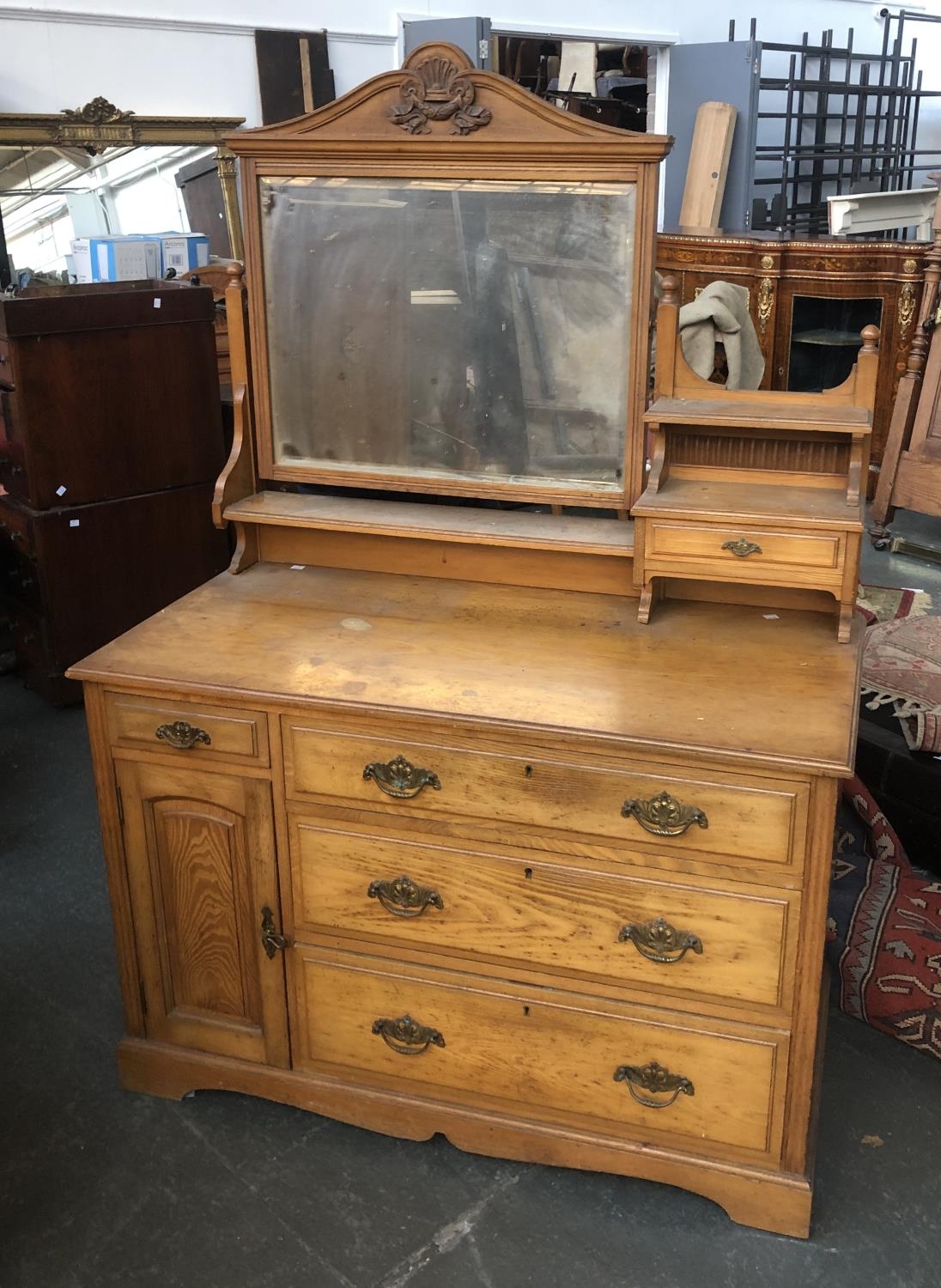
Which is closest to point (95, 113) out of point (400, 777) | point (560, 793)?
point (400, 777)

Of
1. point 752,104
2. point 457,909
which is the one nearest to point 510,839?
point 457,909

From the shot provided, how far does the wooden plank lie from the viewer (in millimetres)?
7680

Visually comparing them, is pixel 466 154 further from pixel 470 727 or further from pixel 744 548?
pixel 470 727

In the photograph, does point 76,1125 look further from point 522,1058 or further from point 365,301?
point 365,301

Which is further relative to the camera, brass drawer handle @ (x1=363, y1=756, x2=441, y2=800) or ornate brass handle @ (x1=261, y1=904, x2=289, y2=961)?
ornate brass handle @ (x1=261, y1=904, x2=289, y2=961)

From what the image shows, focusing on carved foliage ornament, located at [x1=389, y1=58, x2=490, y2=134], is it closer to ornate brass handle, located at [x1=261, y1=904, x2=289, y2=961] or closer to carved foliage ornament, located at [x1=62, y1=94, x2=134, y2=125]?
ornate brass handle, located at [x1=261, y1=904, x2=289, y2=961]

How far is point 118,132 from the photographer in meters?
5.17

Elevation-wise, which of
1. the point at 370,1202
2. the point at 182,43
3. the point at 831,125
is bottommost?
the point at 370,1202

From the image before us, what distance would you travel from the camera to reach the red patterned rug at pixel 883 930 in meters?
2.44

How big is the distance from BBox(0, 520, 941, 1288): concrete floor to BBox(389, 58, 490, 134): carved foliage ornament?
1821mm

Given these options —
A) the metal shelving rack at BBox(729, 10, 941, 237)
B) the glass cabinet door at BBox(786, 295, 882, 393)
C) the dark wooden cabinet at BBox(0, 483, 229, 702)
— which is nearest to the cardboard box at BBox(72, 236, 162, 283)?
the dark wooden cabinet at BBox(0, 483, 229, 702)

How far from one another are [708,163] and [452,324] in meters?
6.24

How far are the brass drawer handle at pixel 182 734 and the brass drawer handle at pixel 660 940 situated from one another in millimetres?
760

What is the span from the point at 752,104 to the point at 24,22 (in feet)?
15.0
